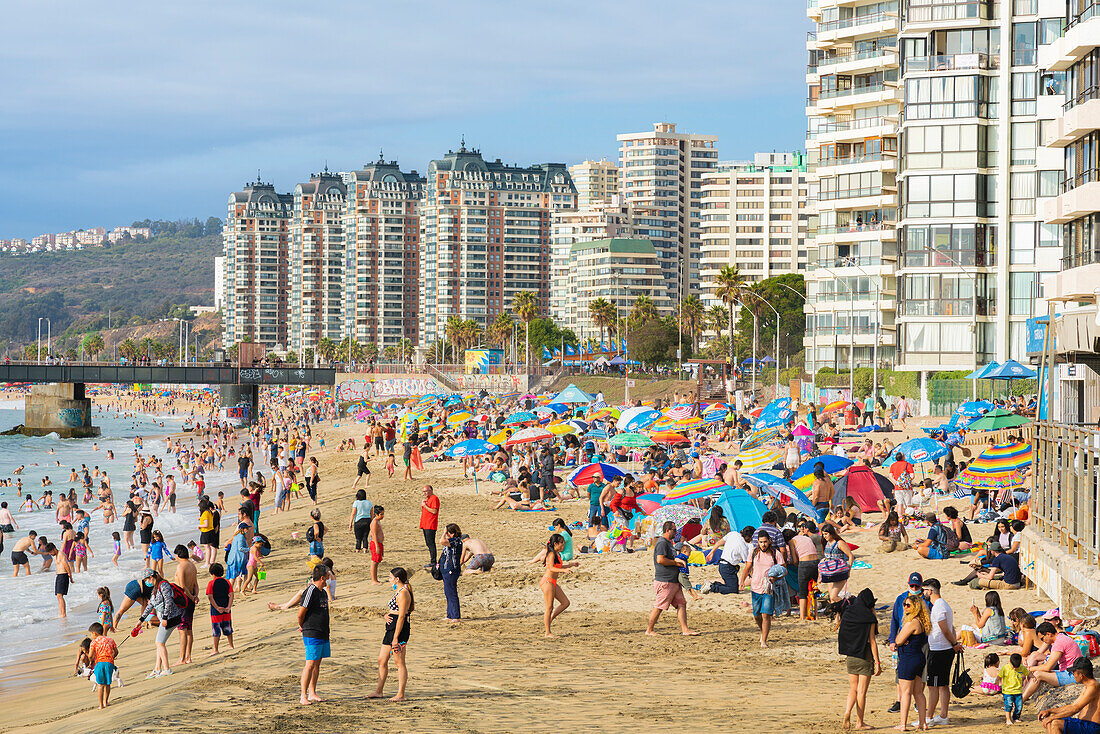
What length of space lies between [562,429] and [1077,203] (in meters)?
16.6

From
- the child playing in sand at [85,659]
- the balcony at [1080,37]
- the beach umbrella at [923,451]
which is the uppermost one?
the balcony at [1080,37]

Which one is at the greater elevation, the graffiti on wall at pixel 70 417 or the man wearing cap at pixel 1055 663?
the man wearing cap at pixel 1055 663

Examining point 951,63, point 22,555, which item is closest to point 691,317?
point 951,63

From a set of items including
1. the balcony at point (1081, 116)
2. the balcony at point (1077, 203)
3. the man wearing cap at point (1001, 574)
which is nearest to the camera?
the man wearing cap at point (1001, 574)

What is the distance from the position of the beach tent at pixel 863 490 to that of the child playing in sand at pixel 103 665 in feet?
48.9

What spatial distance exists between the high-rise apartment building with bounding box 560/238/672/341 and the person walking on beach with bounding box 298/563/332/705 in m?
163

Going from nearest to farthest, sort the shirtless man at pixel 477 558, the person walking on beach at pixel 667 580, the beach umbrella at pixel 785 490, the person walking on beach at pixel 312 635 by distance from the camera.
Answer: the person walking on beach at pixel 312 635, the person walking on beach at pixel 667 580, the shirtless man at pixel 477 558, the beach umbrella at pixel 785 490

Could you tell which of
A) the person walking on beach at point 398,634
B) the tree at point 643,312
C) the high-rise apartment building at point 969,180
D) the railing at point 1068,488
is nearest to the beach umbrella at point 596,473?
the railing at point 1068,488

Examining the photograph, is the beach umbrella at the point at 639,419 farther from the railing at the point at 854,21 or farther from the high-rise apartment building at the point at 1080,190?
the railing at the point at 854,21

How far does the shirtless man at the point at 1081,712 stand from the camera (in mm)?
10109

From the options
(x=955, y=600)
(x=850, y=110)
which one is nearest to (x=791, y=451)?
(x=955, y=600)

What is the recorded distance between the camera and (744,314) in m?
121

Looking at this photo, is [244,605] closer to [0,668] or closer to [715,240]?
[0,668]

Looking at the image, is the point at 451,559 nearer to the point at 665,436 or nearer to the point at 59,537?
the point at 665,436
